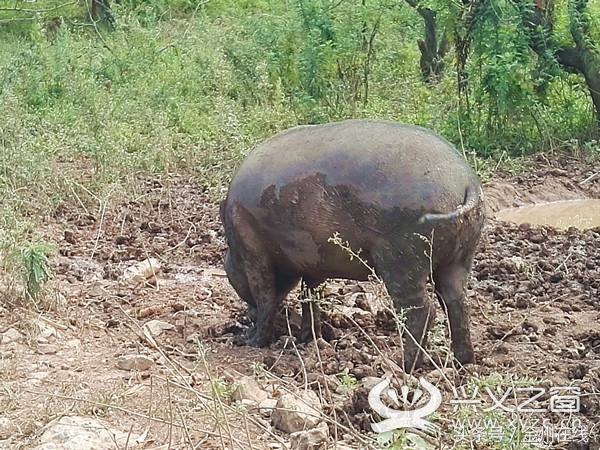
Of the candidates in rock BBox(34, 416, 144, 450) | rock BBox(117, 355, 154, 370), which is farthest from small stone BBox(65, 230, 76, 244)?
rock BBox(34, 416, 144, 450)

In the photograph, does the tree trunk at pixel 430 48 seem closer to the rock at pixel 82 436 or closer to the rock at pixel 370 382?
the rock at pixel 370 382

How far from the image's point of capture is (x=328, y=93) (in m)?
11.3

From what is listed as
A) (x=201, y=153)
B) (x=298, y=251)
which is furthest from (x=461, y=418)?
(x=201, y=153)

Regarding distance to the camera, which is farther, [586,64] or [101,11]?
[101,11]

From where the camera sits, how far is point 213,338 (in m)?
5.69

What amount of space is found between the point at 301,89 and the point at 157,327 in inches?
238

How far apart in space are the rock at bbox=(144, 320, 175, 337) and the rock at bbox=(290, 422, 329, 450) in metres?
1.86

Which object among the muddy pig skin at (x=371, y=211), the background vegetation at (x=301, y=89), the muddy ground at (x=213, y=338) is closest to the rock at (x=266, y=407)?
the muddy ground at (x=213, y=338)

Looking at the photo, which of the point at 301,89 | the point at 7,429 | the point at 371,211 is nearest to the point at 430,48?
the point at 301,89

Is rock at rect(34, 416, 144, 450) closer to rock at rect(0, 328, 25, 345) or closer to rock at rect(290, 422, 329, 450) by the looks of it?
rock at rect(290, 422, 329, 450)

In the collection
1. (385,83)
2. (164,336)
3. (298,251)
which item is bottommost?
(385,83)

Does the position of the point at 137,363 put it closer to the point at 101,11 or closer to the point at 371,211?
the point at 371,211

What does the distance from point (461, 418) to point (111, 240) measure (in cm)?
462

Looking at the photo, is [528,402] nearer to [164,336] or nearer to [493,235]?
[164,336]
